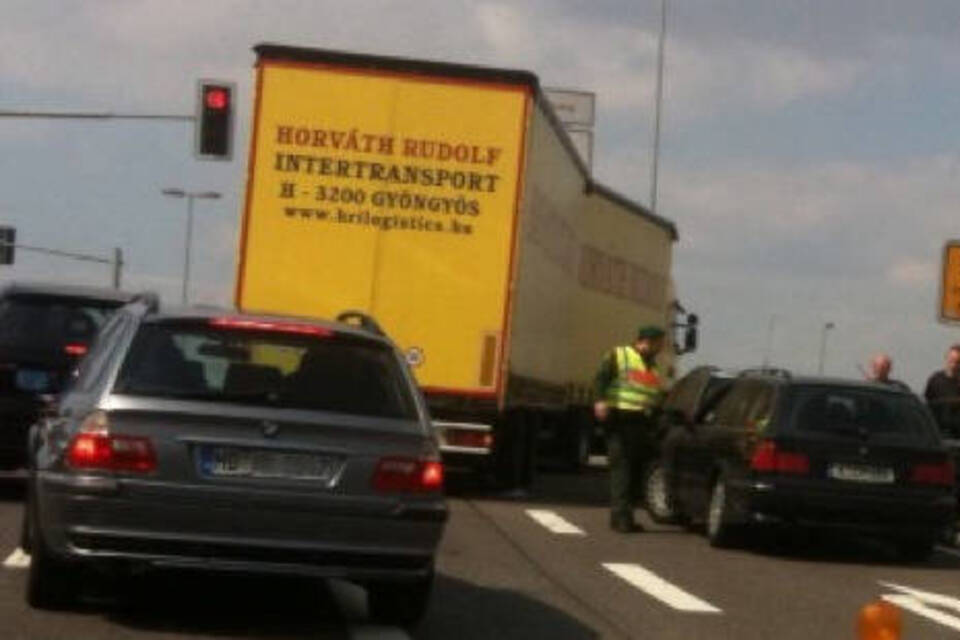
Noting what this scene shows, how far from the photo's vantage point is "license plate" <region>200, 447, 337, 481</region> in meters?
10.7

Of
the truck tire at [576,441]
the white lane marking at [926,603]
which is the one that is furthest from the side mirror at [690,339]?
the white lane marking at [926,603]

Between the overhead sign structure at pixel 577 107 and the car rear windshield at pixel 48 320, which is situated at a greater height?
the overhead sign structure at pixel 577 107

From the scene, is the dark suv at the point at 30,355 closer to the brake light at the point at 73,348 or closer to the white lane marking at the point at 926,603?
the brake light at the point at 73,348

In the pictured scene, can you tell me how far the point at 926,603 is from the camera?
14766mm

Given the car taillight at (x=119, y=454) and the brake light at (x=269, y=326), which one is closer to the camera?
the car taillight at (x=119, y=454)

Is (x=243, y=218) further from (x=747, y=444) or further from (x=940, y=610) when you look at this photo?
(x=940, y=610)

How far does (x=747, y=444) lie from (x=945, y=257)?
9.42m

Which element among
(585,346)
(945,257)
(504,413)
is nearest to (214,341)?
(504,413)

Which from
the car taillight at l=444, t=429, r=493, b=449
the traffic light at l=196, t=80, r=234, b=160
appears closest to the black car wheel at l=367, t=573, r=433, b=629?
the car taillight at l=444, t=429, r=493, b=449

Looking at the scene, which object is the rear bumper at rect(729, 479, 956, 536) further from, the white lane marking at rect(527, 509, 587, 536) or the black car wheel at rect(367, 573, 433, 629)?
the black car wheel at rect(367, 573, 433, 629)

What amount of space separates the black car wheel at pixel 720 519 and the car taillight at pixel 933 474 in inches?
58.3

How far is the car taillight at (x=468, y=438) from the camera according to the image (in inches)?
842

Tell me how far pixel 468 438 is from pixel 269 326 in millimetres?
10195

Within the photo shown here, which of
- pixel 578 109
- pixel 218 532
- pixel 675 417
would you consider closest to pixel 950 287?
pixel 675 417
